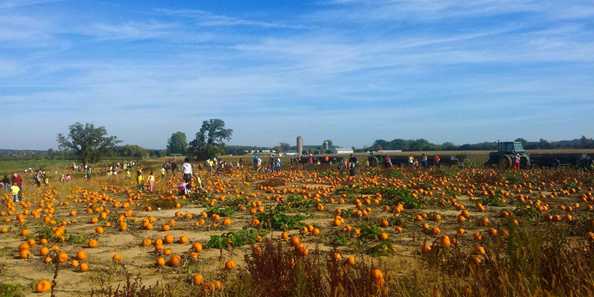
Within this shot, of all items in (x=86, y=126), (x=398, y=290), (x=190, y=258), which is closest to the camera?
(x=398, y=290)

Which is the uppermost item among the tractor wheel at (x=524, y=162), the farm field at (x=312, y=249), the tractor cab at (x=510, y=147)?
the tractor cab at (x=510, y=147)

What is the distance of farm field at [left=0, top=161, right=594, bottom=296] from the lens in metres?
4.46

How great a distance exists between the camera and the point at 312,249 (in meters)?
8.38

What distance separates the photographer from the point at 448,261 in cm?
559

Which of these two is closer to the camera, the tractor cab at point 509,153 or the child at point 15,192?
the child at point 15,192

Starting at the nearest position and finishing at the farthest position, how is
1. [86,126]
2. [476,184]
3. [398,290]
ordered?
[398,290]
[476,184]
[86,126]

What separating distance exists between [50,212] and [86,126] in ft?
164

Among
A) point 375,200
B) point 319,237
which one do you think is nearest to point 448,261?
point 319,237

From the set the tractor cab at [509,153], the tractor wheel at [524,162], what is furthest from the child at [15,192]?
the tractor wheel at [524,162]

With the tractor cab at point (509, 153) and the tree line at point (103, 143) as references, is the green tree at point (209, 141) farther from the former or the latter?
the tractor cab at point (509, 153)

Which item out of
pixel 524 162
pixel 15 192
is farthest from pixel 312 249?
pixel 524 162

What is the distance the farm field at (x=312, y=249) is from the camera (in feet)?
14.6

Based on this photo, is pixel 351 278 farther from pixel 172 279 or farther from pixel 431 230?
pixel 431 230

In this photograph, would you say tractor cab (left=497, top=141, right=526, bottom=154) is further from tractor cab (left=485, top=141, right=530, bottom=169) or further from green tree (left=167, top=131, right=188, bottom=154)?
green tree (left=167, top=131, right=188, bottom=154)
